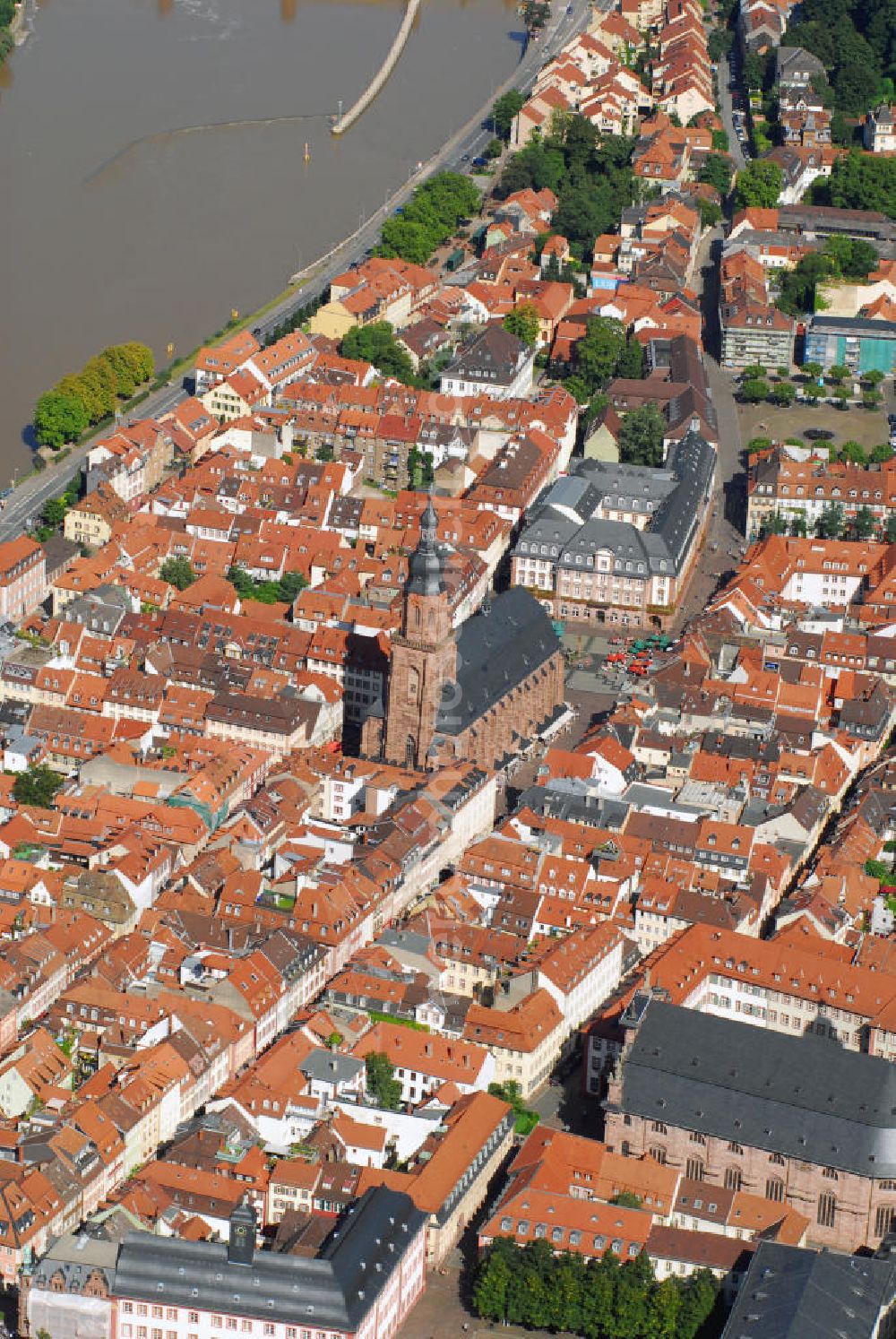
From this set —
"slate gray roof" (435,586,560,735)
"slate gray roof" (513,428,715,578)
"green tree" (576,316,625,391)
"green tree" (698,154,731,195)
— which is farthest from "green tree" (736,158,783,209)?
"slate gray roof" (435,586,560,735)

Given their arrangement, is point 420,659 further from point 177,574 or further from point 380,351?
point 380,351

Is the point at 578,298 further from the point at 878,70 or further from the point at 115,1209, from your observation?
the point at 115,1209

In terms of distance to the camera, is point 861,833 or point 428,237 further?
point 428,237

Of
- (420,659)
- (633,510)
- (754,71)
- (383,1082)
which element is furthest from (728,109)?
(383,1082)

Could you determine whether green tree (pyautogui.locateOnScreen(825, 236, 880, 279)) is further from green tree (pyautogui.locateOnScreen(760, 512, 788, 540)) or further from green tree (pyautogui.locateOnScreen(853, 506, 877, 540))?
green tree (pyautogui.locateOnScreen(853, 506, 877, 540))

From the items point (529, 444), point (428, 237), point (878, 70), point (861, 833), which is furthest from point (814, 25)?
point (861, 833)

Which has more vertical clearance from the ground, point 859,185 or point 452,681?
point 859,185
